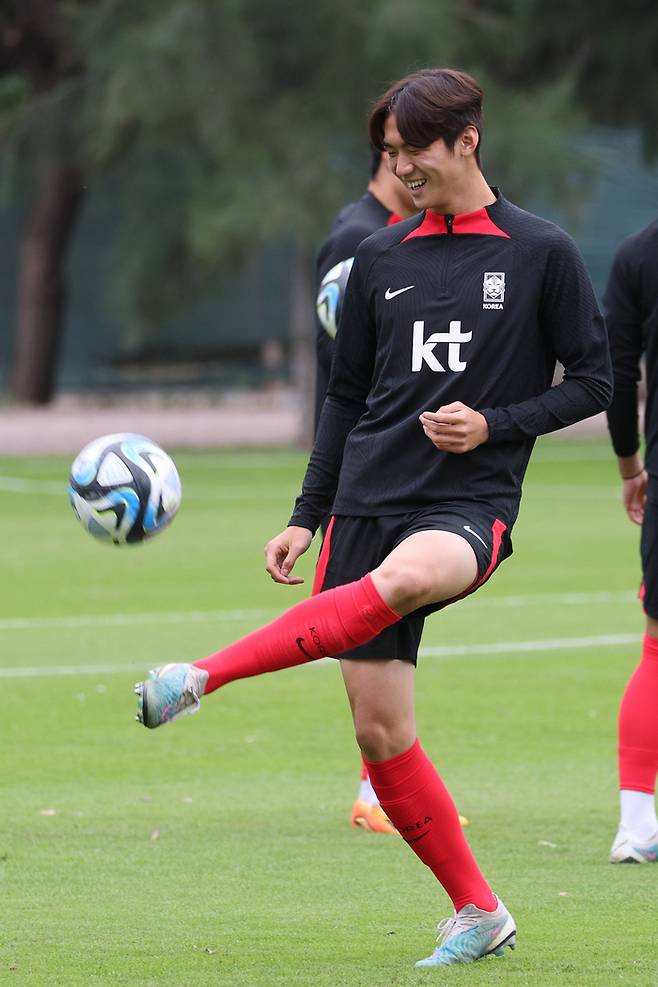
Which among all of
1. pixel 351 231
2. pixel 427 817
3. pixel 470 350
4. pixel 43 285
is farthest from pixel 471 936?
pixel 43 285

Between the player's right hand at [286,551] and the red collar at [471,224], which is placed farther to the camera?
the player's right hand at [286,551]

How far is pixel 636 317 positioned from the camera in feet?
21.3

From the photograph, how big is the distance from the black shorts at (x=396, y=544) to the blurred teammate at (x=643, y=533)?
1463 millimetres

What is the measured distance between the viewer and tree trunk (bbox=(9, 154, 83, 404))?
129ft

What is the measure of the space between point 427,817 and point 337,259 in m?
2.72

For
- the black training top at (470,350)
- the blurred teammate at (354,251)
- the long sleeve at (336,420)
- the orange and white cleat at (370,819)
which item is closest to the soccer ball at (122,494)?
the long sleeve at (336,420)

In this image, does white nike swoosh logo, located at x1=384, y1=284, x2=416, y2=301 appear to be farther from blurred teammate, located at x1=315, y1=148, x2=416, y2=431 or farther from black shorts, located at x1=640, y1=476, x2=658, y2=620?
blurred teammate, located at x1=315, y1=148, x2=416, y2=431

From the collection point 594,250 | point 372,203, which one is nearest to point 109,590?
point 372,203

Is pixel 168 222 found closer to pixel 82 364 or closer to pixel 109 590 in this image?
pixel 82 364

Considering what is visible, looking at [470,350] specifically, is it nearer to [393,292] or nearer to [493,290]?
[493,290]

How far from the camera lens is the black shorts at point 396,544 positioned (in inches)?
193

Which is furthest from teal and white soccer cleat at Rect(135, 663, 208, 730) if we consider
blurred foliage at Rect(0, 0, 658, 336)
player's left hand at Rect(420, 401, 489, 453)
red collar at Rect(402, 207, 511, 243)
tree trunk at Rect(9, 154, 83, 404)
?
tree trunk at Rect(9, 154, 83, 404)

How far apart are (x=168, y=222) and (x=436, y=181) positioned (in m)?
34.0

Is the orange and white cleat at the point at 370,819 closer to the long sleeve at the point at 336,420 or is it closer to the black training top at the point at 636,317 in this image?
the black training top at the point at 636,317
